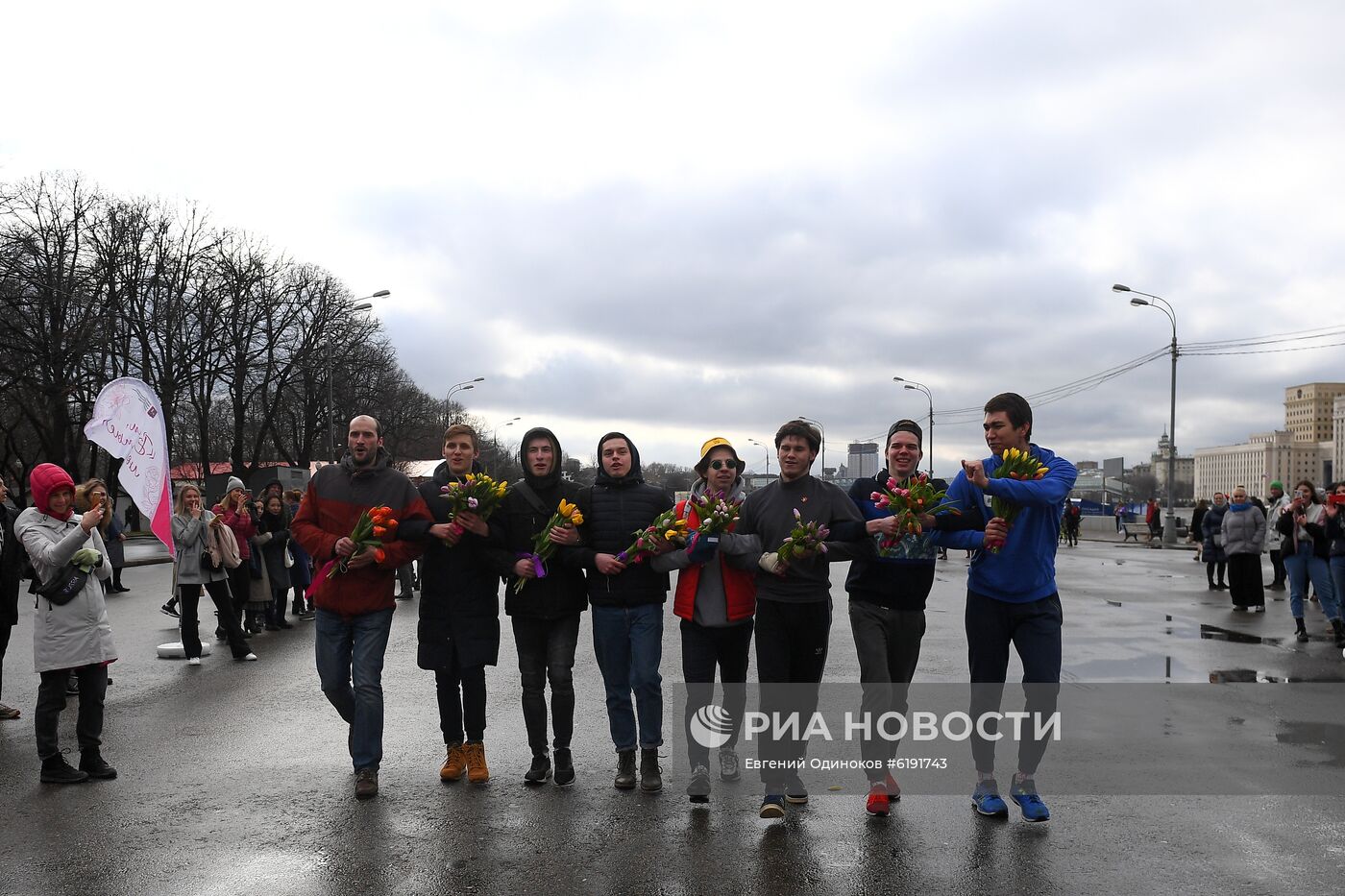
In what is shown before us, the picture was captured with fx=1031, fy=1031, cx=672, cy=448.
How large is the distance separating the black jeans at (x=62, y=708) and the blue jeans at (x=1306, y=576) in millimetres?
12200

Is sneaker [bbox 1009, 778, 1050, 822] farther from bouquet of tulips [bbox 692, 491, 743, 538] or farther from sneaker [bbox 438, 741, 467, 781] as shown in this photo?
sneaker [bbox 438, 741, 467, 781]

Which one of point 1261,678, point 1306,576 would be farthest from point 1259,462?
point 1261,678

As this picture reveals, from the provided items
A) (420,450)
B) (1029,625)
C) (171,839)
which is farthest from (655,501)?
(420,450)

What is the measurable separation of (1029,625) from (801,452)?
1.45 m

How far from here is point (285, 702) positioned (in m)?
8.34

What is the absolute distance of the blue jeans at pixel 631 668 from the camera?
19.0ft

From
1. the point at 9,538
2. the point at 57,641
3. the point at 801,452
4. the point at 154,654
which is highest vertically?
the point at 801,452

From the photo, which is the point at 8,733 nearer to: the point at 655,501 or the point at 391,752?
the point at 391,752

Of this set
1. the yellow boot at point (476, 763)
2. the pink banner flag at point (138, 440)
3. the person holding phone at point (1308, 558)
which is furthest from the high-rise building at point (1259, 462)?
the yellow boot at point (476, 763)

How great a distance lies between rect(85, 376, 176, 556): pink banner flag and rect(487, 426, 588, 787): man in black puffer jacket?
634cm

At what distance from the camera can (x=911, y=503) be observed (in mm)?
5188

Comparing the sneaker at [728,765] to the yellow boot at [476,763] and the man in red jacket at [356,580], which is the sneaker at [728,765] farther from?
the man in red jacket at [356,580]

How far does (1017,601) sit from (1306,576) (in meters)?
9.31

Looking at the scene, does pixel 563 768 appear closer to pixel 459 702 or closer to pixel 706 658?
pixel 459 702
